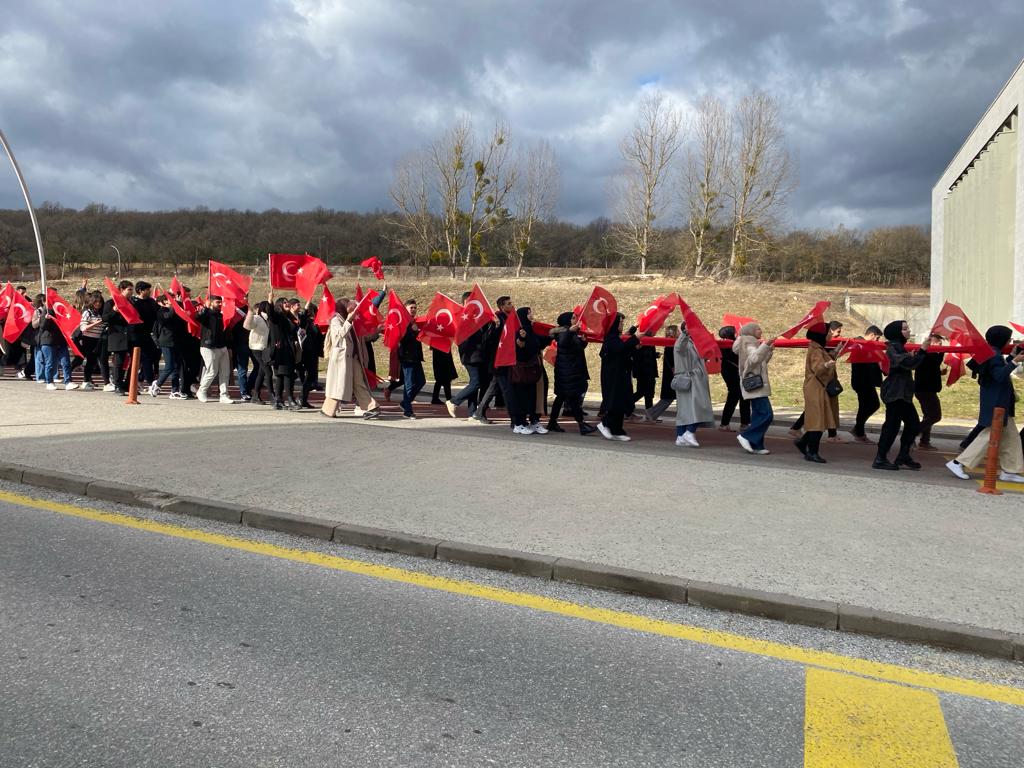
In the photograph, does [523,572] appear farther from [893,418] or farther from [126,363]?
[126,363]

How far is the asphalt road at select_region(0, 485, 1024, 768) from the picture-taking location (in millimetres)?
3057

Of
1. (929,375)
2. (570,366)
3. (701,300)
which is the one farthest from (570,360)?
(701,300)

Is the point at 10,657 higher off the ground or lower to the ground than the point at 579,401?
lower

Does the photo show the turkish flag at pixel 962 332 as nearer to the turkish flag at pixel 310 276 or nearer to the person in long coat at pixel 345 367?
the person in long coat at pixel 345 367

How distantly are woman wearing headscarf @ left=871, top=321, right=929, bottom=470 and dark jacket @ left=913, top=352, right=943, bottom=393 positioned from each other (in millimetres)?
1300

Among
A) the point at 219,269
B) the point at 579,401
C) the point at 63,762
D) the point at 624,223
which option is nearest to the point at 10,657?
the point at 63,762

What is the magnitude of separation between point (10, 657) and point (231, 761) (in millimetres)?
1578

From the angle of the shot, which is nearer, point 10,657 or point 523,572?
point 10,657

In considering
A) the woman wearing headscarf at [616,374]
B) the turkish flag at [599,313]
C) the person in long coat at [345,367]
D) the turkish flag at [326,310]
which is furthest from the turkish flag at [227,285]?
the woman wearing headscarf at [616,374]

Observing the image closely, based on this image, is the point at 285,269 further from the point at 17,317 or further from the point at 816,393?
the point at 816,393

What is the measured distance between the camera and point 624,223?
200 feet

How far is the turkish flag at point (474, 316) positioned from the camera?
1125 centimetres

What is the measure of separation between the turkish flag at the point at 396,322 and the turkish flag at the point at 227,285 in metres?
2.53

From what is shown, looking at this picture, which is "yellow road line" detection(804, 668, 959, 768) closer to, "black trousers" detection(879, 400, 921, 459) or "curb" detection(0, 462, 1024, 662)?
"curb" detection(0, 462, 1024, 662)
